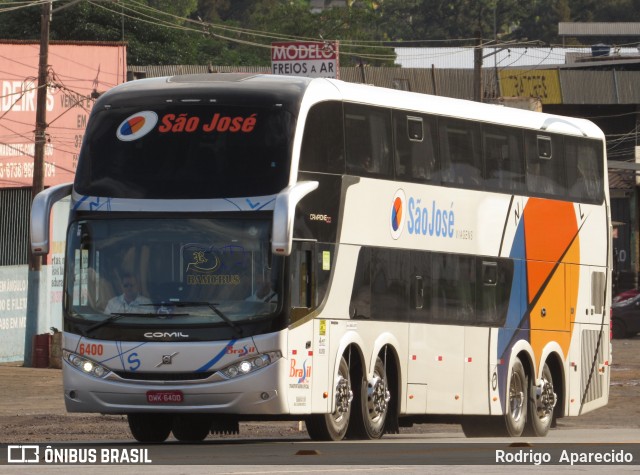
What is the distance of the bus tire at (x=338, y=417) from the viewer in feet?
57.1

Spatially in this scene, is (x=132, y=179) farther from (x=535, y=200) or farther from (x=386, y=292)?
(x=535, y=200)

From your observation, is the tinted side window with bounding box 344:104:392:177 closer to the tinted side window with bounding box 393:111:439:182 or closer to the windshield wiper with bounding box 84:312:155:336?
the tinted side window with bounding box 393:111:439:182

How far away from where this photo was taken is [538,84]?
6956 centimetres

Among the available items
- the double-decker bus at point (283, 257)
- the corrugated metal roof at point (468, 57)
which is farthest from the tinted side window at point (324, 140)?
the corrugated metal roof at point (468, 57)

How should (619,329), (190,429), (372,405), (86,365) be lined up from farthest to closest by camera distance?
1. (619,329)
2. (190,429)
3. (372,405)
4. (86,365)

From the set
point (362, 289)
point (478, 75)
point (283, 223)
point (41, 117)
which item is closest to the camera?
point (283, 223)

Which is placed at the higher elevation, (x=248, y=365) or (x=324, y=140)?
(x=324, y=140)

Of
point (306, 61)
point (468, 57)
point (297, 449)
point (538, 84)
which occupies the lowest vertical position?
point (297, 449)

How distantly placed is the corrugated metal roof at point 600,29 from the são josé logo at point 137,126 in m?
96.4

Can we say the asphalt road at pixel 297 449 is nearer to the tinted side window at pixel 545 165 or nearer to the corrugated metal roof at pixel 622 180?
the tinted side window at pixel 545 165

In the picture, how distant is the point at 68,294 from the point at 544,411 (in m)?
8.09

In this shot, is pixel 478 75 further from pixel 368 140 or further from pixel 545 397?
pixel 368 140

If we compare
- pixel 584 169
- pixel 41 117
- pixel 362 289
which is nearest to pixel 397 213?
pixel 362 289

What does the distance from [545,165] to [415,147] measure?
3.37 metres
